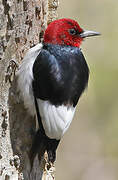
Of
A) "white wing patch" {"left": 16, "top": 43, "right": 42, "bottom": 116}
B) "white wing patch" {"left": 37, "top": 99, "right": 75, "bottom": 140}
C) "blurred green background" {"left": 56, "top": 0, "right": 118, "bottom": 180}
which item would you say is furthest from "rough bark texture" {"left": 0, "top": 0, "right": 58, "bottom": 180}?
"blurred green background" {"left": 56, "top": 0, "right": 118, "bottom": 180}

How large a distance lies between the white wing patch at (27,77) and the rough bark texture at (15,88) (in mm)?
49

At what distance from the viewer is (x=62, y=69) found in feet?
9.78

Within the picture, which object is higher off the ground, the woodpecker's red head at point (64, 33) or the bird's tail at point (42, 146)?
the woodpecker's red head at point (64, 33)

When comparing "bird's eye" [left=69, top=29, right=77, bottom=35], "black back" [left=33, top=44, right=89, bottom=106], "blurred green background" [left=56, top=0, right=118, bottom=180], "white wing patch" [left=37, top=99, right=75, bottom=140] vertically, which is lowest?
"blurred green background" [left=56, top=0, right=118, bottom=180]

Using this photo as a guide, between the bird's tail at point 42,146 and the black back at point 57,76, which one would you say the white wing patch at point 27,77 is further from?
the bird's tail at point 42,146

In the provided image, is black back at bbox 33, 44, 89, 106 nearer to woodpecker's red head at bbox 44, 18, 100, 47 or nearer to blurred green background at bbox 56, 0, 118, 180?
woodpecker's red head at bbox 44, 18, 100, 47

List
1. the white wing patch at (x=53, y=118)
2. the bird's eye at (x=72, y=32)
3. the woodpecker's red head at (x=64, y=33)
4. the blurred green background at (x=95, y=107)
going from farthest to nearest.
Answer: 1. the blurred green background at (x=95, y=107)
2. the bird's eye at (x=72, y=32)
3. the woodpecker's red head at (x=64, y=33)
4. the white wing patch at (x=53, y=118)

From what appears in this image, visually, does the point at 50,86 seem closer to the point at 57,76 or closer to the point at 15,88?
the point at 57,76

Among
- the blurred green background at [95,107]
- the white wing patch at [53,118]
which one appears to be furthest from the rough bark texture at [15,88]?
the blurred green background at [95,107]

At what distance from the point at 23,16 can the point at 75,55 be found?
427 mm

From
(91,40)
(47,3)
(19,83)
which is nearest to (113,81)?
(91,40)

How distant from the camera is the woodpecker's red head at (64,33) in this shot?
314 cm

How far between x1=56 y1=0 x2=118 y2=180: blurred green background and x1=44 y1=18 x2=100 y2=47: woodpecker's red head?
2.63 m

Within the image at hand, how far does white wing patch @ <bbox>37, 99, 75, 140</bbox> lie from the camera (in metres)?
2.91
